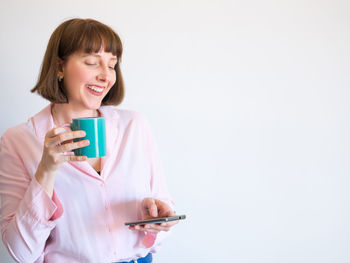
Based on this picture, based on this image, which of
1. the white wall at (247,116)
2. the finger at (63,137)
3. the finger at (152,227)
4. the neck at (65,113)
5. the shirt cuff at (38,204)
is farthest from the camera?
the white wall at (247,116)

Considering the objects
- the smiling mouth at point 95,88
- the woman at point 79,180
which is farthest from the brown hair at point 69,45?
the smiling mouth at point 95,88

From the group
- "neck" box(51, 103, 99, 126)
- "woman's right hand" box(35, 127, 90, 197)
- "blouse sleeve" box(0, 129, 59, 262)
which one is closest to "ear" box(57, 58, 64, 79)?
"neck" box(51, 103, 99, 126)

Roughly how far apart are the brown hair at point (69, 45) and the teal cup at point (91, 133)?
312 mm

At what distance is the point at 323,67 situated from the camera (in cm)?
184

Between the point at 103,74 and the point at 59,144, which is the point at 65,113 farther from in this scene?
the point at 59,144

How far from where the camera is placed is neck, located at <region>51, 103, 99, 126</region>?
1252mm

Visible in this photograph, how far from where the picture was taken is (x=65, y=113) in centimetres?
126

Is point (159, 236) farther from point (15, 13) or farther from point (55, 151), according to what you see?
point (15, 13)

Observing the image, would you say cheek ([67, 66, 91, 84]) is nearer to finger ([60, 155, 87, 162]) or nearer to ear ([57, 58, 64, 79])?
ear ([57, 58, 64, 79])

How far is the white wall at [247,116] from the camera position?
1.71m

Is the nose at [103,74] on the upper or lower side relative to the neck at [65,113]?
upper

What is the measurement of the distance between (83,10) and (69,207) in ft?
2.97

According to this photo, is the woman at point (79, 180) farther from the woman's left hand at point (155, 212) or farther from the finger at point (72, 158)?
the finger at point (72, 158)

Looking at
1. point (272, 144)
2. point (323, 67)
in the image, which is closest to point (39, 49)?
point (272, 144)
